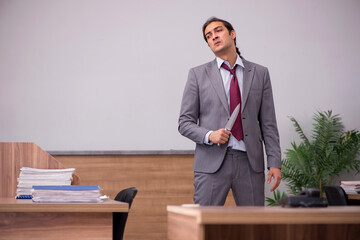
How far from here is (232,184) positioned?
2.57 m

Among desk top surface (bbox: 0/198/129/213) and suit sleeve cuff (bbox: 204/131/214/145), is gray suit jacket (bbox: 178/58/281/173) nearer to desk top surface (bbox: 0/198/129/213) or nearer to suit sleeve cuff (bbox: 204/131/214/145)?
suit sleeve cuff (bbox: 204/131/214/145)

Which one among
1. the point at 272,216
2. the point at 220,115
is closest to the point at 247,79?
the point at 220,115

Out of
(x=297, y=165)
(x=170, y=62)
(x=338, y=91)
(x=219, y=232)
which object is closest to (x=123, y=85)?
Result: (x=170, y=62)

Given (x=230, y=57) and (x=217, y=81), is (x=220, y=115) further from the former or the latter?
(x=230, y=57)

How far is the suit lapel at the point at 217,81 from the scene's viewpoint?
2686 millimetres

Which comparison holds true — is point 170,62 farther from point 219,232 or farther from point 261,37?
point 219,232

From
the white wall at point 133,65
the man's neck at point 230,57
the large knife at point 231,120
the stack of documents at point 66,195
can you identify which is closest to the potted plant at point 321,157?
the white wall at point 133,65

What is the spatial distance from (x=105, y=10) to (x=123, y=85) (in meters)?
0.91

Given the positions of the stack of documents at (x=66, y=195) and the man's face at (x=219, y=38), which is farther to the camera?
the man's face at (x=219, y=38)

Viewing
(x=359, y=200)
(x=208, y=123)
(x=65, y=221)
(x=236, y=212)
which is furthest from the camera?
(x=359, y=200)

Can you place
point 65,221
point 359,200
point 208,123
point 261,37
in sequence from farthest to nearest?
point 261,37 < point 359,200 < point 208,123 < point 65,221

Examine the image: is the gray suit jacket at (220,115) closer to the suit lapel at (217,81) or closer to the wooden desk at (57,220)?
the suit lapel at (217,81)

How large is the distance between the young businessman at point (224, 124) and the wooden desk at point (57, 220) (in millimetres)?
719

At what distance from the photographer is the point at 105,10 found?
5934 mm
